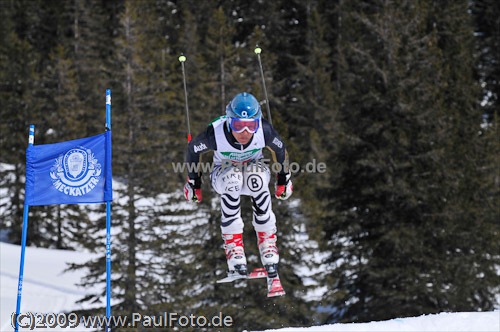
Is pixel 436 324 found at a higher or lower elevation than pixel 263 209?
lower

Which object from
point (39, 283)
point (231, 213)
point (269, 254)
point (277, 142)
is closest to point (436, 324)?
point (269, 254)

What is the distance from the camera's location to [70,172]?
8969mm

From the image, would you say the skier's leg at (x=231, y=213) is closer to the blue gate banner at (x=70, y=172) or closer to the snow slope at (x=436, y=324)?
the snow slope at (x=436, y=324)

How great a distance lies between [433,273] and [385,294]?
80.6 inches

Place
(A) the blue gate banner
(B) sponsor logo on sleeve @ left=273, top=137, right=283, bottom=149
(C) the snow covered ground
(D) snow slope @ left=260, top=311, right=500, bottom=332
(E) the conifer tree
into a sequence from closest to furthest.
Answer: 1. (B) sponsor logo on sleeve @ left=273, top=137, right=283, bottom=149
2. (A) the blue gate banner
3. (D) snow slope @ left=260, top=311, right=500, bottom=332
4. (C) the snow covered ground
5. (E) the conifer tree

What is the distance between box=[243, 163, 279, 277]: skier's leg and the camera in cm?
755

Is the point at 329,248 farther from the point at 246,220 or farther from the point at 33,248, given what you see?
the point at 33,248

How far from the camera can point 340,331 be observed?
8867mm

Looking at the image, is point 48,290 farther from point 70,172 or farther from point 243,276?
point 243,276

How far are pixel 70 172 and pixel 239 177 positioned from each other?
11.0 ft

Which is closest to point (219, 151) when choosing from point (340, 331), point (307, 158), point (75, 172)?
point (75, 172)

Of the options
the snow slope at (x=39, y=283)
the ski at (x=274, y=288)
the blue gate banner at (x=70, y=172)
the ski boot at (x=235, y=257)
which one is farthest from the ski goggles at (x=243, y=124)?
the snow slope at (x=39, y=283)

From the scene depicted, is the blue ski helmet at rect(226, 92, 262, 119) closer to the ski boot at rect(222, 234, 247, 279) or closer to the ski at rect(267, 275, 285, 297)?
the ski boot at rect(222, 234, 247, 279)

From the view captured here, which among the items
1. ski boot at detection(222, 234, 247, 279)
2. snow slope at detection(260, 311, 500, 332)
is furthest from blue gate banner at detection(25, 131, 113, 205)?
snow slope at detection(260, 311, 500, 332)
